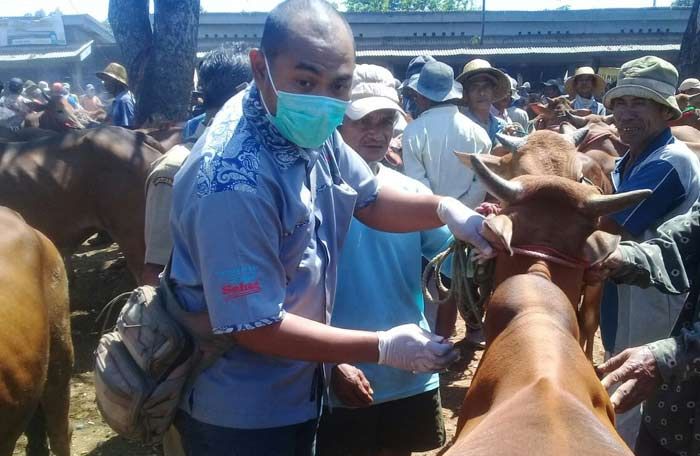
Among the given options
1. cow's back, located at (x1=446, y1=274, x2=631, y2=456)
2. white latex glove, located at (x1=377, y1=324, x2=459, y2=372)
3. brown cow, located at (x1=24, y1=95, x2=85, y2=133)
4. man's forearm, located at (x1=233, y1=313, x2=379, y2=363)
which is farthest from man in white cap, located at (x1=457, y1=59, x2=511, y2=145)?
brown cow, located at (x1=24, y1=95, x2=85, y2=133)

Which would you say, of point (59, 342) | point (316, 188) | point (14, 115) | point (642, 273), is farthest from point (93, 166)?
point (14, 115)

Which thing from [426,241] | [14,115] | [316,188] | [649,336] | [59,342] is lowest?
[14,115]

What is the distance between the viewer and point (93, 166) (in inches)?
251

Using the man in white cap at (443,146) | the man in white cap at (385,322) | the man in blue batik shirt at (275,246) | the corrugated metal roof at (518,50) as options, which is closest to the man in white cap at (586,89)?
the man in white cap at (443,146)

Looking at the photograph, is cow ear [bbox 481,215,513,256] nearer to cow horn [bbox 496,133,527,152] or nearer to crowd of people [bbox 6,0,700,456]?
crowd of people [bbox 6,0,700,456]

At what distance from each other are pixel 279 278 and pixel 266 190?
271 millimetres

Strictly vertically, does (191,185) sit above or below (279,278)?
above

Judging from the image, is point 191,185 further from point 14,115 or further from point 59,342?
point 14,115

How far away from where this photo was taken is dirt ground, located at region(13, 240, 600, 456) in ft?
16.1

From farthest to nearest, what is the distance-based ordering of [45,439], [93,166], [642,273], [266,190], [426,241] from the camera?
[93,166] < [45,439] < [426,241] < [642,273] < [266,190]

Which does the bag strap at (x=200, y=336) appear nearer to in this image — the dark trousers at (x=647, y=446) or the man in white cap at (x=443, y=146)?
the dark trousers at (x=647, y=446)

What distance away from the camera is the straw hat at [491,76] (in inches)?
279

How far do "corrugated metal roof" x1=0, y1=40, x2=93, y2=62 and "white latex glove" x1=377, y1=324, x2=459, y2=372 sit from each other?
3165 cm

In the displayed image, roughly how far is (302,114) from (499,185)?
2.55ft
